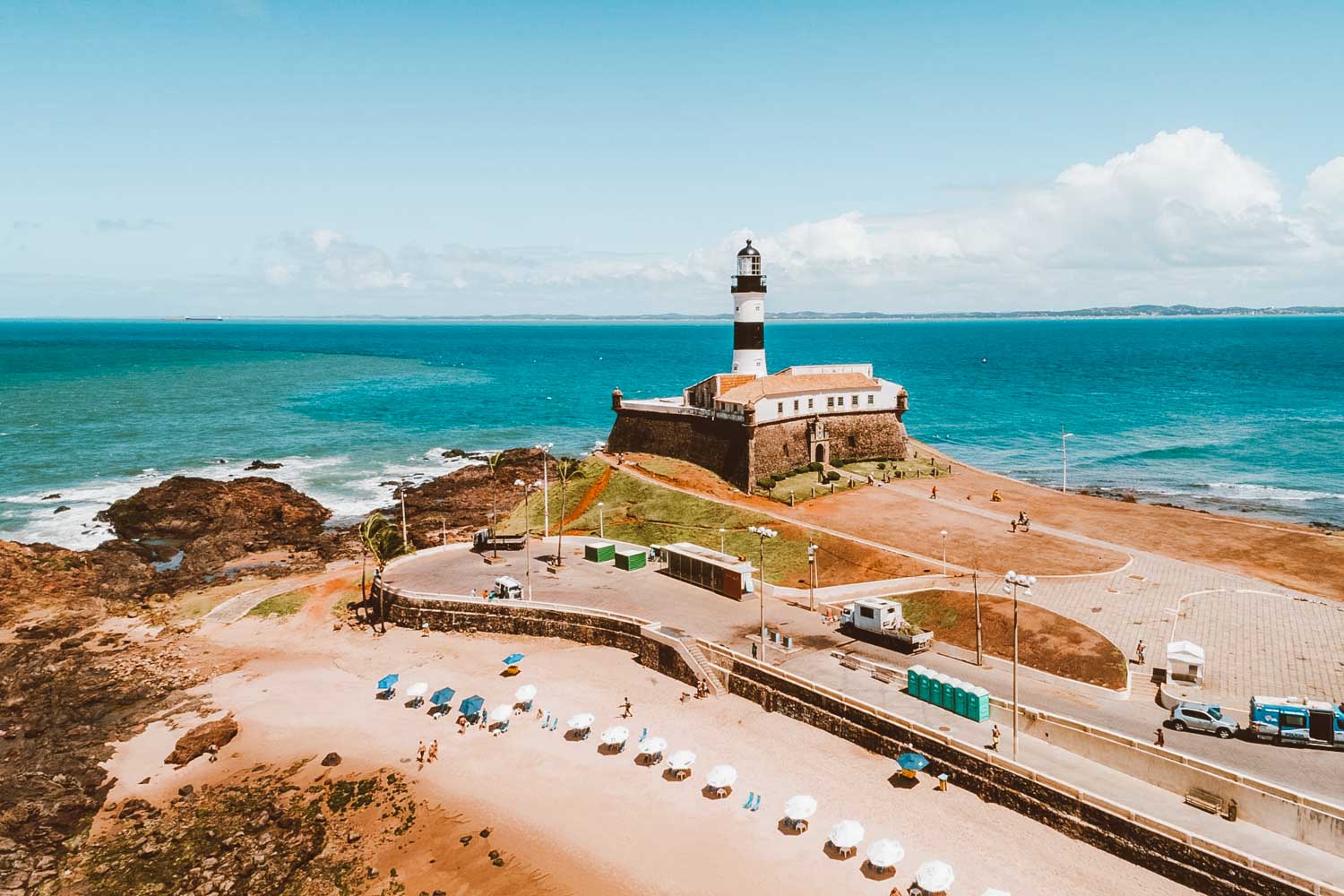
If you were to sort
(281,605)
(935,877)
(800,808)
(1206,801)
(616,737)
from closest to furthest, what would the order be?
(935,877), (1206,801), (800,808), (616,737), (281,605)

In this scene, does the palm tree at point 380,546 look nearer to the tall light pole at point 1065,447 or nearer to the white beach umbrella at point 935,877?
the white beach umbrella at point 935,877

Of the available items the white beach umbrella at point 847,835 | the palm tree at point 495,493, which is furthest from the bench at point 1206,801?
the palm tree at point 495,493

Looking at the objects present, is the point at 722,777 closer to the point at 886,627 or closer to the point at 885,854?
the point at 885,854

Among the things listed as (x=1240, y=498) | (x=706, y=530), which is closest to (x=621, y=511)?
(x=706, y=530)

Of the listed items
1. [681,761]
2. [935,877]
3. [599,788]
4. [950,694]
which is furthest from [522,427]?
[935,877]

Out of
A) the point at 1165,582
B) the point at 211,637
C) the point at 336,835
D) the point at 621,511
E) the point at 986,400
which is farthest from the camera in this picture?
the point at 986,400

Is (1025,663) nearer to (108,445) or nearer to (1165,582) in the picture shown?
(1165,582)
